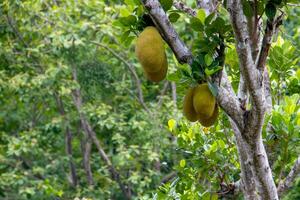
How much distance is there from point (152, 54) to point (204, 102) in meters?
0.18

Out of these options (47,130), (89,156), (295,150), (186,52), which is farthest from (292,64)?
(89,156)

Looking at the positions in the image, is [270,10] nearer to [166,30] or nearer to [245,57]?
[245,57]

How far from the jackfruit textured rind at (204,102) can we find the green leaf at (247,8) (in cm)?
21

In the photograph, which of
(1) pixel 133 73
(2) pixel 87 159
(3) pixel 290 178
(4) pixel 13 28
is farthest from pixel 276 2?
(2) pixel 87 159

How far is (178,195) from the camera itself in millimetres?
2615

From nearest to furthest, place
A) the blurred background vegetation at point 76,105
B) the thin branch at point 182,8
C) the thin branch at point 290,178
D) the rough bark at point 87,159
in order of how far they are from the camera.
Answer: the thin branch at point 182,8 → the thin branch at point 290,178 → the blurred background vegetation at point 76,105 → the rough bark at point 87,159

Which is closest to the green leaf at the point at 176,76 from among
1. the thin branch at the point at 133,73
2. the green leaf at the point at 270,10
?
the green leaf at the point at 270,10

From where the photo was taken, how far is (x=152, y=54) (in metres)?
1.65

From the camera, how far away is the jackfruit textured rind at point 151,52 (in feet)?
5.40

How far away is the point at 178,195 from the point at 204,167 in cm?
17

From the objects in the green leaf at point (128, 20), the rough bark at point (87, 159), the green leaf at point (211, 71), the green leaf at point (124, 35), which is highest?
the green leaf at point (128, 20)

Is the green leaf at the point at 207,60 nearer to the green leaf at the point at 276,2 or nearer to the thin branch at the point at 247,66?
the thin branch at the point at 247,66

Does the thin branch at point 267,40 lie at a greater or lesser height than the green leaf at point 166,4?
lesser

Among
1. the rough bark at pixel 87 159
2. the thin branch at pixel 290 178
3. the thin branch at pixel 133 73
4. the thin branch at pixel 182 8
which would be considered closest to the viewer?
the thin branch at pixel 182 8
